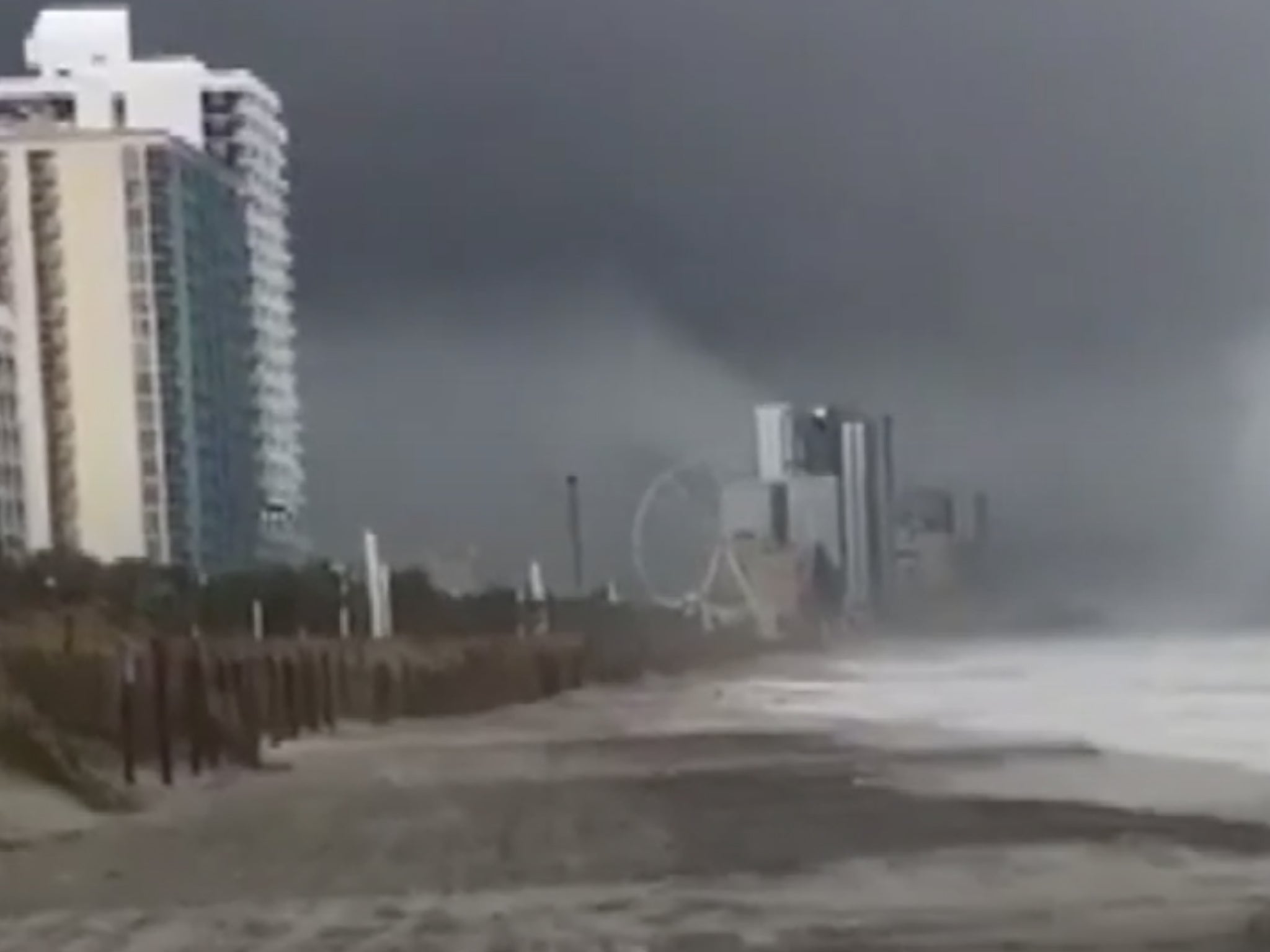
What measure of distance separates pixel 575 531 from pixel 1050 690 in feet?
2.11

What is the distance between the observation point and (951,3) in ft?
8.02

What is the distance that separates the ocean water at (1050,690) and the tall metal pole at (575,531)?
0.86ft

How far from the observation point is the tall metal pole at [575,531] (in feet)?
7.58

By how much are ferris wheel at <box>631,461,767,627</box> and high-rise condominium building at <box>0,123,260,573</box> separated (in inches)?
18.8

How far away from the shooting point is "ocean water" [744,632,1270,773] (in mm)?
2342

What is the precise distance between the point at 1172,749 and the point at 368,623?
995 millimetres

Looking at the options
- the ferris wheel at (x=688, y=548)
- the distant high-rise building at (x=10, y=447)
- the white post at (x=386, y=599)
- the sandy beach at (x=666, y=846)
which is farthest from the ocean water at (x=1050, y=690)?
the distant high-rise building at (x=10, y=447)

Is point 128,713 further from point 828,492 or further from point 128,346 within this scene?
point 828,492

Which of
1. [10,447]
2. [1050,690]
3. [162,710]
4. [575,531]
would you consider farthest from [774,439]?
[10,447]

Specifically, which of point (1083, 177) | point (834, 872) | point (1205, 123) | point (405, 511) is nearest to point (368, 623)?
point (405, 511)

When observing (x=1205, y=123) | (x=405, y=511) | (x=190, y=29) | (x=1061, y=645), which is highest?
(x=190, y=29)

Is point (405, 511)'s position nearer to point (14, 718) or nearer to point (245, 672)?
point (245, 672)

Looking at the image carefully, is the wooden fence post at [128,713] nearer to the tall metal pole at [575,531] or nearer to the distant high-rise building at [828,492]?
the tall metal pole at [575,531]

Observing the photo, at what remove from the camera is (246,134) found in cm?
230
